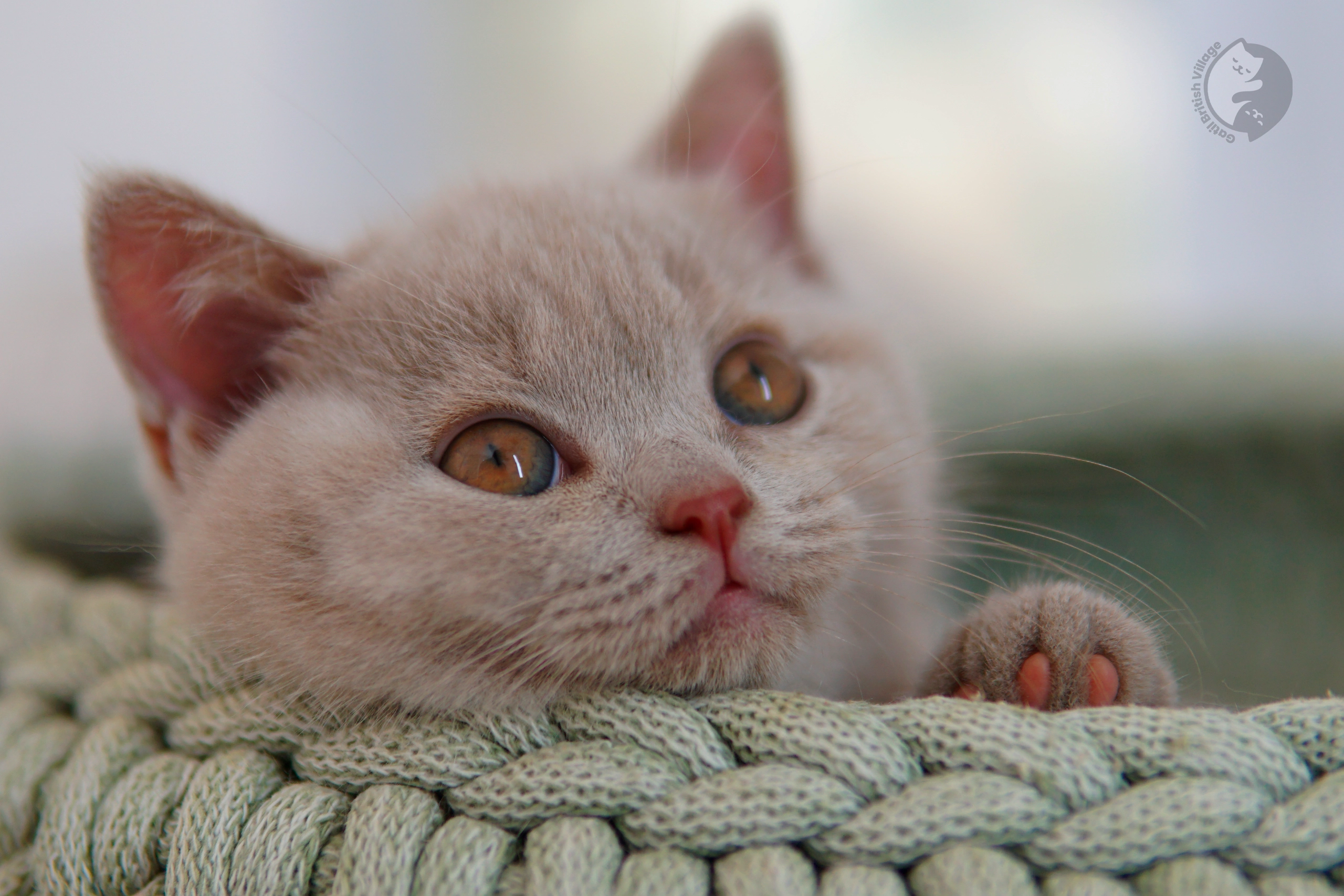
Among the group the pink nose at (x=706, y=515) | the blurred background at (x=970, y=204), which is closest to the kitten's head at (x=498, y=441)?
the pink nose at (x=706, y=515)

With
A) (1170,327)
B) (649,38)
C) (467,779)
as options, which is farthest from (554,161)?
(1170,327)

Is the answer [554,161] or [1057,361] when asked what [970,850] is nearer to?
[554,161]

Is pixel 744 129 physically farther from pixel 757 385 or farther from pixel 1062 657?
pixel 1062 657

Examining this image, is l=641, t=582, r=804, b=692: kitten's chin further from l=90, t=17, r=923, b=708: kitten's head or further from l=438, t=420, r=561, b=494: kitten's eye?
l=438, t=420, r=561, b=494: kitten's eye

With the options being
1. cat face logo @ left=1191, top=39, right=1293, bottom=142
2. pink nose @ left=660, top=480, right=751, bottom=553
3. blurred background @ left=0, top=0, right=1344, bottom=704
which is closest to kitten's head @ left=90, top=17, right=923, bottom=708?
pink nose @ left=660, top=480, right=751, bottom=553

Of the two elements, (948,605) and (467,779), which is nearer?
(467,779)

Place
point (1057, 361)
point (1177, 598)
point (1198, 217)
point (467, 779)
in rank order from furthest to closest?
point (1057, 361), point (1198, 217), point (1177, 598), point (467, 779)

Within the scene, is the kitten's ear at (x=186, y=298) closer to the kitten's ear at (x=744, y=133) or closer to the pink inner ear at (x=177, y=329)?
the pink inner ear at (x=177, y=329)

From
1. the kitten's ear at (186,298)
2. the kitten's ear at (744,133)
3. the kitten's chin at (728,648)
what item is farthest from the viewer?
the kitten's ear at (744,133)
